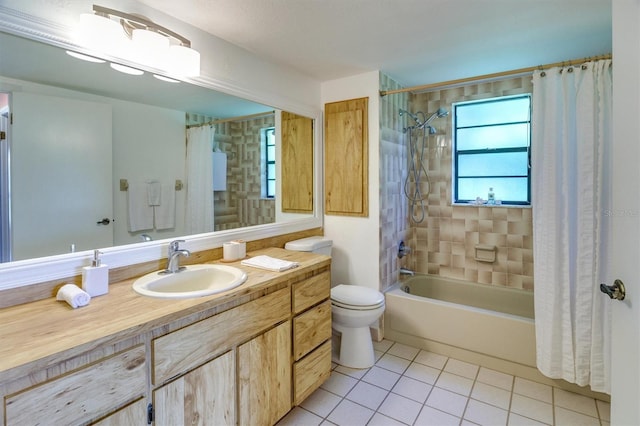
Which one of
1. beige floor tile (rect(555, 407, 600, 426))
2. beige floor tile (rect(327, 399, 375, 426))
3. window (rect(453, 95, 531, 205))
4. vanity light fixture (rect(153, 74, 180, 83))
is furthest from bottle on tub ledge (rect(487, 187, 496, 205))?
vanity light fixture (rect(153, 74, 180, 83))

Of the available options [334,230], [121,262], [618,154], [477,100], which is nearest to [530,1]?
[618,154]

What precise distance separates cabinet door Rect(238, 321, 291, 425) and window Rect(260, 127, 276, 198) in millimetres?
1145

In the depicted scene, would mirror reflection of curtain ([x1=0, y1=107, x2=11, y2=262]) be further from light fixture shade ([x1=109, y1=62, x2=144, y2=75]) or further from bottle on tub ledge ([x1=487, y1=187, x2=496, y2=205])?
bottle on tub ledge ([x1=487, y1=187, x2=496, y2=205])

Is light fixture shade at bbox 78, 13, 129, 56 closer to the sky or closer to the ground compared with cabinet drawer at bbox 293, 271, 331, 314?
closer to the sky

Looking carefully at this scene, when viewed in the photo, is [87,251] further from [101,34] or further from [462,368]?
[462,368]

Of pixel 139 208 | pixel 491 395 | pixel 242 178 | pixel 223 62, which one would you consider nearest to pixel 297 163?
pixel 242 178

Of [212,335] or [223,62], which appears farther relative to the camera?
[223,62]

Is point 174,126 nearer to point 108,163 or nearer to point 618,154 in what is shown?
point 108,163

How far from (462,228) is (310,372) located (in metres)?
2.08

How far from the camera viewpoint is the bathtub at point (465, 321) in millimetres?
2260

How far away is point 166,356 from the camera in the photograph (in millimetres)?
1195

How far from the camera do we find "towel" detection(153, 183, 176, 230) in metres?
1.84

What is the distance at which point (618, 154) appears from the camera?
1194 mm

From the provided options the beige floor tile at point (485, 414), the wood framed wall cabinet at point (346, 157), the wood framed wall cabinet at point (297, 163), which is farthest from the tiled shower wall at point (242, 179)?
the beige floor tile at point (485, 414)
